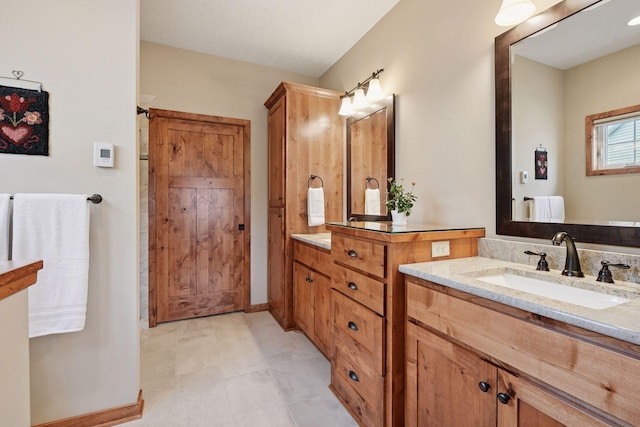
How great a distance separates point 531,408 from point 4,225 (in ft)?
7.24

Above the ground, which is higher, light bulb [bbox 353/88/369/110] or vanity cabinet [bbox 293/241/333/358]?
light bulb [bbox 353/88/369/110]

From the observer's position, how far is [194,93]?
3.04m

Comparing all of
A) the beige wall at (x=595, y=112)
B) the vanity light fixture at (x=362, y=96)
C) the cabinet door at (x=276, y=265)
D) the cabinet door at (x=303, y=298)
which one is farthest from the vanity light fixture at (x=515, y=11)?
the cabinet door at (x=276, y=265)

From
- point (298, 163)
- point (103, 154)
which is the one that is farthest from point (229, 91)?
point (103, 154)

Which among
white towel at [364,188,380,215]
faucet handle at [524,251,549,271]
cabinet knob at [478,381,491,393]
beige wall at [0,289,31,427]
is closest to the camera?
beige wall at [0,289,31,427]

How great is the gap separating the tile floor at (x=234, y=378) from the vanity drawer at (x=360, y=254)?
87 centimetres

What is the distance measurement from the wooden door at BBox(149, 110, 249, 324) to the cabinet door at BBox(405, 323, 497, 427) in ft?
7.74

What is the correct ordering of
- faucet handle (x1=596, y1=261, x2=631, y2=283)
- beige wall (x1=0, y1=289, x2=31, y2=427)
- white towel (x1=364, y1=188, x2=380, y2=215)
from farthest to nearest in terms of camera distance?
1. white towel (x1=364, y1=188, x2=380, y2=215)
2. faucet handle (x1=596, y1=261, x2=631, y2=283)
3. beige wall (x1=0, y1=289, x2=31, y2=427)

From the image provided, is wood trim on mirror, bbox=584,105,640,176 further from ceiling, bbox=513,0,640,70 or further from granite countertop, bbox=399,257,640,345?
granite countertop, bbox=399,257,640,345

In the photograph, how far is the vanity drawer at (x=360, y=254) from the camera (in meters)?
1.41

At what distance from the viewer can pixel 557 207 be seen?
1.33 m

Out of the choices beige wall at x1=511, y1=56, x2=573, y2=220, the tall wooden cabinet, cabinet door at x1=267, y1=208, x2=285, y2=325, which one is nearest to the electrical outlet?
beige wall at x1=511, y1=56, x2=573, y2=220

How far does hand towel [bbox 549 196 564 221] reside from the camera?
131 cm

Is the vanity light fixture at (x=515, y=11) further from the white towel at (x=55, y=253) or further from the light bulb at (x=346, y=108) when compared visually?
the white towel at (x=55, y=253)
